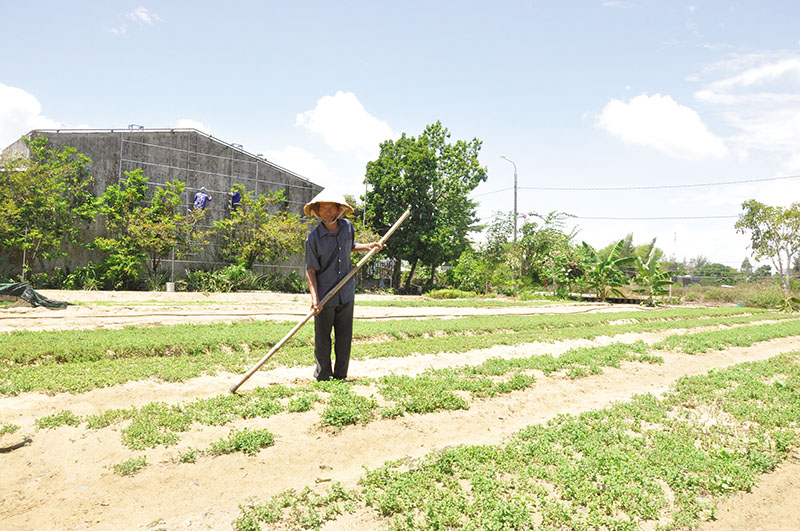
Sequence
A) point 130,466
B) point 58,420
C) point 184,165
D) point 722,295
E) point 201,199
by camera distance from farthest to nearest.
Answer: point 722,295 < point 184,165 < point 201,199 < point 58,420 < point 130,466

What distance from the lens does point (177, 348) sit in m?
8.42

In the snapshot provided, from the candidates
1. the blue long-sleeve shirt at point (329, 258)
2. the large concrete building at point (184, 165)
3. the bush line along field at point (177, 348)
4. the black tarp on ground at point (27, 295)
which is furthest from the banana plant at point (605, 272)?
the black tarp on ground at point (27, 295)

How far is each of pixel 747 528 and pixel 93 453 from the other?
510 centimetres

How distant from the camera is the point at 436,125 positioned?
1264 inches

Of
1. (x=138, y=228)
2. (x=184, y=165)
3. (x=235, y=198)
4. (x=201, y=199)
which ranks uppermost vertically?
(x=184, y=165)

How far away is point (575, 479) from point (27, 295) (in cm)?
1544

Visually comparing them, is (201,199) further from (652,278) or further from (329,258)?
(652,278)

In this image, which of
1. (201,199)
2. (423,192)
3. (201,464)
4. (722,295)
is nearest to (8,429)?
(201,464)

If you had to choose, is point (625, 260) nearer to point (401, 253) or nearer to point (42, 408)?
point (401, 253)

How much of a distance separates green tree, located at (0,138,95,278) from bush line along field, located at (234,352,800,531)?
2095 centimetres

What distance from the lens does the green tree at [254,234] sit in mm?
23859

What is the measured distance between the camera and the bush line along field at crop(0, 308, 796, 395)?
6152mm

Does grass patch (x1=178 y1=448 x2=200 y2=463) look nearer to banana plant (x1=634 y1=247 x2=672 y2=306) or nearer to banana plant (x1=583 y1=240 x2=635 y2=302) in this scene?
banana plant (x1=583 y1=240 x2=635 y2=302)

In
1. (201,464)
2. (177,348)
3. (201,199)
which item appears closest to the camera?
(201,464)
